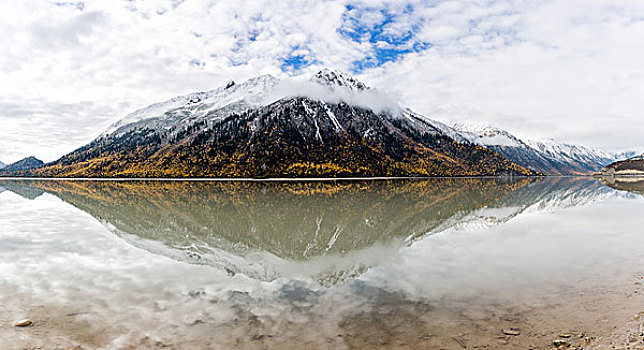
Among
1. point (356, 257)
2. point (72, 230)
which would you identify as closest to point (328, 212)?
point (356, 257)

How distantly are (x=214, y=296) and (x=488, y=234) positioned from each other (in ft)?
71.9

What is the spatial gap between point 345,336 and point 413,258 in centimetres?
1066

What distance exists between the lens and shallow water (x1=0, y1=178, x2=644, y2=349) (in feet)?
33.9

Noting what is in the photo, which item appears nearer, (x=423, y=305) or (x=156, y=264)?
(x=423, y=305)

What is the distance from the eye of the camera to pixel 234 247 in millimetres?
23406

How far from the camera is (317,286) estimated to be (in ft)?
49.1

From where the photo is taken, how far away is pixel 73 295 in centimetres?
1384

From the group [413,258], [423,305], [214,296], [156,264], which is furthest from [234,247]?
[423,305]

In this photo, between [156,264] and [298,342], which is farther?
[156,264]

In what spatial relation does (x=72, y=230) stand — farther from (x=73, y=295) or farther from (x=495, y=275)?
(x=495, y=275)

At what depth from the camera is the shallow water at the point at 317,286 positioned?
1033 cm

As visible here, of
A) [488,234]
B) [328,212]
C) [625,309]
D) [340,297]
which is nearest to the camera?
[625,309]

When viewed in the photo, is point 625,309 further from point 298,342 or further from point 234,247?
point 234,247

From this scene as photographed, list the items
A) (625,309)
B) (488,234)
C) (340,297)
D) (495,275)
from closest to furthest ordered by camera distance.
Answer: (625,309) < (340,297) < (495,275) < (488,234)
